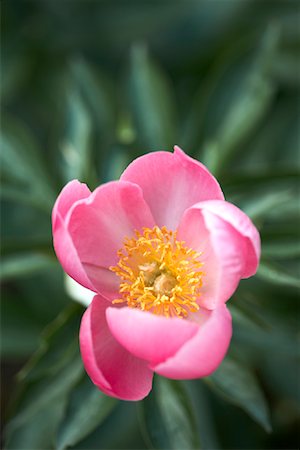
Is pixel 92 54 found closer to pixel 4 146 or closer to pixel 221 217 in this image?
pixel 4 146

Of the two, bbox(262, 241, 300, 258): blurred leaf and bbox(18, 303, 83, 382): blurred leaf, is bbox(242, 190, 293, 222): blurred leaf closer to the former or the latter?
bbox(262, 241, 300, 258): blurred leaf

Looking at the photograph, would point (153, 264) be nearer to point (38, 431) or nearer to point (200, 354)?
point (200, 354)

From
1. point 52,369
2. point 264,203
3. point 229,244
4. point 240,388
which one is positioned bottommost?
point 240,388

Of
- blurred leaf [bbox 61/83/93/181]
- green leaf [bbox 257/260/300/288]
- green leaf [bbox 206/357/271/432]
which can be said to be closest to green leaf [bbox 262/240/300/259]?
green leaf [bbox 257/260/300/288]

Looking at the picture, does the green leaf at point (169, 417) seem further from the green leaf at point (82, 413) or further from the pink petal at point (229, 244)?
the pink petal at point (229, 244)

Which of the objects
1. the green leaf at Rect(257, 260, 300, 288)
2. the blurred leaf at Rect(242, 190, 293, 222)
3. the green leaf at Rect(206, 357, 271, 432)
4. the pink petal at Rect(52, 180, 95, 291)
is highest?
the pink petal at Rect(52, 180, 95, 291)

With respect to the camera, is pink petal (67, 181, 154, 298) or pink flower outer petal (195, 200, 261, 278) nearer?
pink flower outer petal (195, 200, 261, 278)

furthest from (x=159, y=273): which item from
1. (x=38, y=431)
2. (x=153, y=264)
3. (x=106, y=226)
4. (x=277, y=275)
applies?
(x=38, y=431)

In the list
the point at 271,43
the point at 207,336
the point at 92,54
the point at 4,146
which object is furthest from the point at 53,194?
the point at 92,54
